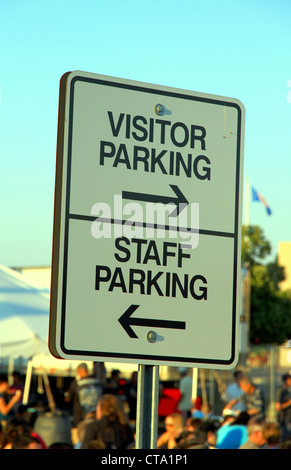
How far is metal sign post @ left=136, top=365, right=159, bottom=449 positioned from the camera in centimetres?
183

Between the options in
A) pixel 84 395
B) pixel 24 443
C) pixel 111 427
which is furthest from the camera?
pixel 84 395

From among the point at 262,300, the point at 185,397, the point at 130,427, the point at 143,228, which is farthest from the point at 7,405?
the point at 262,300

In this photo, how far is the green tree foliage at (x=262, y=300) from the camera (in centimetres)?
4997

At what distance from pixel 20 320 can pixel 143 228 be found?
10668 mm

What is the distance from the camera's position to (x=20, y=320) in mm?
12227

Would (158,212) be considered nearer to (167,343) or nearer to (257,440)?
(167,343)

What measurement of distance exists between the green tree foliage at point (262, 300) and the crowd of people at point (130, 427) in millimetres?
35423

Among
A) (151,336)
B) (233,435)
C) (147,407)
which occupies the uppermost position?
(151,336)

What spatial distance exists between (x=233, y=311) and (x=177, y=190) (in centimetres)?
36

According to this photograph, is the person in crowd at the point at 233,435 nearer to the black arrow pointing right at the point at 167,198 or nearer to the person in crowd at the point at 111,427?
the person in crowd at the point at 111,427

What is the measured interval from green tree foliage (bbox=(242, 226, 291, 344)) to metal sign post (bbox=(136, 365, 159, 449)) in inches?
1883

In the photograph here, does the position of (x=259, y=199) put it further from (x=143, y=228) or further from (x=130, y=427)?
(x=143, y=228)

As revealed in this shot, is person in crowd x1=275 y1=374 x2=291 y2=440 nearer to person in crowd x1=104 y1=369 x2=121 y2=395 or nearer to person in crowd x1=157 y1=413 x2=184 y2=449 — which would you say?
person in crowd x1=104 y1=369 x2=121 y2=395
